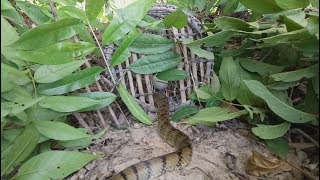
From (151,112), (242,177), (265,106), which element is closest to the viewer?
(242,177)

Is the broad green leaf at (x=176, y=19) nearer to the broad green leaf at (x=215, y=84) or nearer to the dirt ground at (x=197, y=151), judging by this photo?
the broad green leaf at (x=215, y=84)

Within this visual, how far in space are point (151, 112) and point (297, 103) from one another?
953 millimetres

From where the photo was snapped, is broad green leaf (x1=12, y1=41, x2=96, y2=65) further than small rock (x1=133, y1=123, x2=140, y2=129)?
No

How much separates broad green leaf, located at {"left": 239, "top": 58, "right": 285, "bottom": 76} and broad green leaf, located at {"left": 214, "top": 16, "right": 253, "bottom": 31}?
7.9 inches

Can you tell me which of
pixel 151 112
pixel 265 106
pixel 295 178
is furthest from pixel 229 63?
pixel 295 178

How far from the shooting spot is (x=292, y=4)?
1.72m

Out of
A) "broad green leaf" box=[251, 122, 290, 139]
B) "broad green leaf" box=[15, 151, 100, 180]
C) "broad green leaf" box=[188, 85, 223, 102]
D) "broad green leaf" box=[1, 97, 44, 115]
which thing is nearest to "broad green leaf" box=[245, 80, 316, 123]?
"broad green leaf" box=[251, 122, 290, 139]

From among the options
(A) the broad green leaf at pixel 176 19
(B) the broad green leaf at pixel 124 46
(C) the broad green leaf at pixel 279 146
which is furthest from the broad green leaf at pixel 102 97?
(C) the broad green leaf at pixel 279 146

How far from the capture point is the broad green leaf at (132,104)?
6.77 ft

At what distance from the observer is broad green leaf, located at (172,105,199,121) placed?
216 cm

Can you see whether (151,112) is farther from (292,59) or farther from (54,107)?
(292,59)

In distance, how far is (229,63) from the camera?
2.10 meters

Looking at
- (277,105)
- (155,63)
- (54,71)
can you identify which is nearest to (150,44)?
(155,63)

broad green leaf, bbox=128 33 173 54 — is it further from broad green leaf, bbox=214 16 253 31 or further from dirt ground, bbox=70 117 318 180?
dirt ground, bbox=70 117 318 180
